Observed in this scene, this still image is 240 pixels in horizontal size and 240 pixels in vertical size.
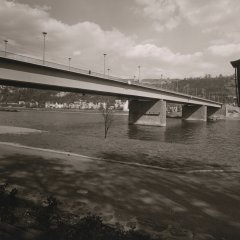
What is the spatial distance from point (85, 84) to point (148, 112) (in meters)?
30.8

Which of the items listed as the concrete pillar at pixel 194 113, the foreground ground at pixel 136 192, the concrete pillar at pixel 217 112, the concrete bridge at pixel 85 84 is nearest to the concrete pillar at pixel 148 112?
the concrete bridge at pixel 85 84

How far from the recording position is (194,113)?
116 meters

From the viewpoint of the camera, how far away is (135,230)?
22.7ft

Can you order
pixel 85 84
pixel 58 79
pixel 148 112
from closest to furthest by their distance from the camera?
pixel 58 79
pixel 85 84
pixel 148 112

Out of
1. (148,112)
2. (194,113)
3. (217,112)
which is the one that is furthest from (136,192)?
(217,112)

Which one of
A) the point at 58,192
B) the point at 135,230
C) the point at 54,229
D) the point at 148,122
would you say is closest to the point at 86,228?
the point at 54,229

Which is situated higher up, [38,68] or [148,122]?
[38,68]

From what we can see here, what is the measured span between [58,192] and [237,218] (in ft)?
17.0

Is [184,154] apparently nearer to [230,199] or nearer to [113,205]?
[230,199]

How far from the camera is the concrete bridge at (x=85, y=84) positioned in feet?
119

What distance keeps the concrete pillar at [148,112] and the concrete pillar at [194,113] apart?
126ft

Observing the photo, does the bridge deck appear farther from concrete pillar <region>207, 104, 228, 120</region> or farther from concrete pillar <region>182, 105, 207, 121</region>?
concrete pillar <region>207, 104, 228, 120</region>

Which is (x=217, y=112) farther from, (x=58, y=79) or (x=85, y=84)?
(x=58, y=79)

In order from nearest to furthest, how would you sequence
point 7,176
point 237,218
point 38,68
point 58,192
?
point 237,218 < point 58,192 < point 7,176 < point 38,68
